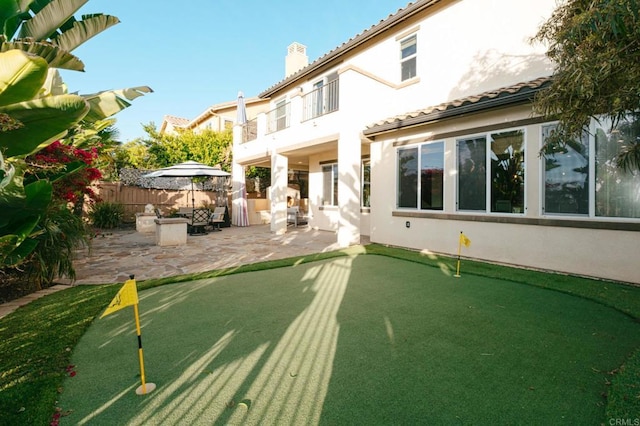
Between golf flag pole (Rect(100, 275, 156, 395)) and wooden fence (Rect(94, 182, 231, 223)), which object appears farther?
wooden fence (Rect(94, 182, 231, 223))

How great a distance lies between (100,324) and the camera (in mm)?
4570

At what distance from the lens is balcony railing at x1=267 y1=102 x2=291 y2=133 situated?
15656mm

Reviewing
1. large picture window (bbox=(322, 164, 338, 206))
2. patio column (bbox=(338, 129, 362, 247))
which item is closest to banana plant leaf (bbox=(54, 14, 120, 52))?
patio column (bbox=(338, 129, 362, 247))

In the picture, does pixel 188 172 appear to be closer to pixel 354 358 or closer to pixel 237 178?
pixel 237 178

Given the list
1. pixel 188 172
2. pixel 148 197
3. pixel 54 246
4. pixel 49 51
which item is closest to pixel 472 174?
pixel 49 51

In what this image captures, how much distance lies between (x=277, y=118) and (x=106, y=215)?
34.8 ft

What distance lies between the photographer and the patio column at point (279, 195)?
15.3 meters

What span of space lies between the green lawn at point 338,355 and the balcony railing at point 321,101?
848cm

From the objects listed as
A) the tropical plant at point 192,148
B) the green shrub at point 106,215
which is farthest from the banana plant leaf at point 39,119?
the tropical plant at point 192,148

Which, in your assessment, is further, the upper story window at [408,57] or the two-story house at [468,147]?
the upper story window at [408,57]

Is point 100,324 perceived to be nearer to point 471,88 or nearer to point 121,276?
point 121,276

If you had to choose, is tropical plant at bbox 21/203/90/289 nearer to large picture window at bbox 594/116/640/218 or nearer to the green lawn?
the green lawn

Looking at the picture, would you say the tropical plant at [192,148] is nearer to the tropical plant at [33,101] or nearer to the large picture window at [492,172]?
the large picture window at [492,172]

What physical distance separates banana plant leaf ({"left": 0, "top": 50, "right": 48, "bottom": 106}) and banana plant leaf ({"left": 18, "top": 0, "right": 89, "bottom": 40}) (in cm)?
155
